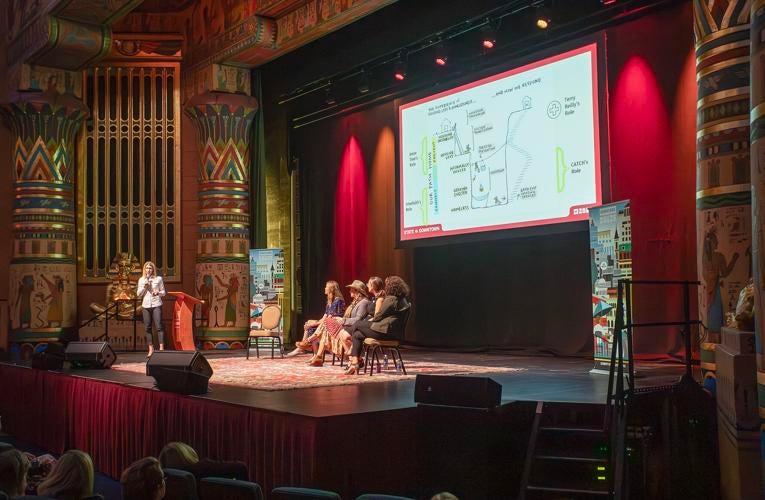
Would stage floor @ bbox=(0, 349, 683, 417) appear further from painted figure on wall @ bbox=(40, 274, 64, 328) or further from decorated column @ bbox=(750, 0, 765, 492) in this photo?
painted figure on wall @ bbox=(40, 274, 64, 328)

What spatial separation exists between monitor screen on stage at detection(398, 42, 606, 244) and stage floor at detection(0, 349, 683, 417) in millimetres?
1640

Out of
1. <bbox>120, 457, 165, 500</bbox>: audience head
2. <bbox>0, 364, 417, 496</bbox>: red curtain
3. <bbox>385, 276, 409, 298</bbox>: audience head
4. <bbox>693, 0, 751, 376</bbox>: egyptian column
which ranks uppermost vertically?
<bbox>693, 0, 751, 376</bbox>: egyptian column

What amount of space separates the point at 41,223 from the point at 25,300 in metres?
1.15

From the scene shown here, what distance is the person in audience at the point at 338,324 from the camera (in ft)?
27.3

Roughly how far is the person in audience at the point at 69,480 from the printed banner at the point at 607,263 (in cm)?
486

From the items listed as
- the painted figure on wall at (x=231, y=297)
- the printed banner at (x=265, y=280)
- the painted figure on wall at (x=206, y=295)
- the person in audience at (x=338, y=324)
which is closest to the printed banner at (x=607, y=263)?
the person in audience at (x=338, y=324)

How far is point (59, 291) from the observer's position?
1241cm

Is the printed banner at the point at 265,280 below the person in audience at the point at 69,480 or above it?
above

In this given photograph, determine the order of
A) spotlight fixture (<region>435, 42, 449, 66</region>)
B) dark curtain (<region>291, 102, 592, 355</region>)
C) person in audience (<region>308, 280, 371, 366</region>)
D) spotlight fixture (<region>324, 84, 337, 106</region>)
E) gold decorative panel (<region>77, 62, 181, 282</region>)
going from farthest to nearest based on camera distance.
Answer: gold decorative panel (<region>77, 62, 181, 282</region>) < spotlight fixture (<region>324, 84, 337, 106</region>) < spotlight fixture (<region>435, 42, 449, 66</region>) < dark curtain (<region>291, 102, 592, 355</region>) < person in audience (<region>308, 280, 371, 366</region>)

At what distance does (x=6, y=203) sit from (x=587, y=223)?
932 centimetres

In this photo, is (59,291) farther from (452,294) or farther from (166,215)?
(452,294)

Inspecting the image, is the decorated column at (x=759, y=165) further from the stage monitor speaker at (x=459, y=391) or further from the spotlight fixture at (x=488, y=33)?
the spotlight fixture at (x=488, y=33)

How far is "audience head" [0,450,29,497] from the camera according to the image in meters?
3.31

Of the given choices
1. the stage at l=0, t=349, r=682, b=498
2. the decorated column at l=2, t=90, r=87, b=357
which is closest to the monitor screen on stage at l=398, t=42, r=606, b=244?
the stage at l=0, t=349, r=682, b=498
